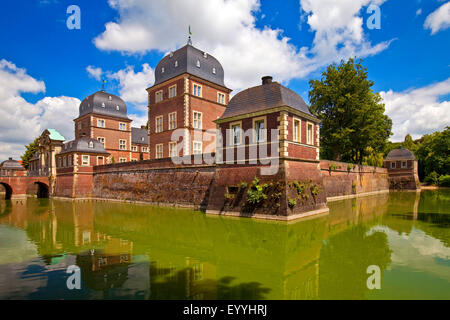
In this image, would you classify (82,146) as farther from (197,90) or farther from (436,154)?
(436,154)

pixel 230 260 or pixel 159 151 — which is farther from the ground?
pixel 159 151

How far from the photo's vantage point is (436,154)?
43906 mm

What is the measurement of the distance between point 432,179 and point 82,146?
55.0m

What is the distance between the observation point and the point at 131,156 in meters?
38.6

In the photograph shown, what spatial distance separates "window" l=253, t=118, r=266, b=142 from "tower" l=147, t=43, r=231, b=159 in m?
9.53

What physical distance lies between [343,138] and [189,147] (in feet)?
52.8

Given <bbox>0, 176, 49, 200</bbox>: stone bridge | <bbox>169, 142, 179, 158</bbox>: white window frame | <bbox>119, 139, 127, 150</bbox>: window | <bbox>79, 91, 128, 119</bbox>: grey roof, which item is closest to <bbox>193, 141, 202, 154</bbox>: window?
<bbox>169, 142, 179, 158</bbox>: white window frame

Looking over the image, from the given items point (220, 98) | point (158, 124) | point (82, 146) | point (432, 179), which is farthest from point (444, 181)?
point (82, 146)

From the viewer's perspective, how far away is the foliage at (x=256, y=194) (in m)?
13.4

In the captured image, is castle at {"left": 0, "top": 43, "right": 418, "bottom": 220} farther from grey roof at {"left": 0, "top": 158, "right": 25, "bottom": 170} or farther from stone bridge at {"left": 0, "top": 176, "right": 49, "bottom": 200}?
grey roof at {"left": 0, "top": 158, "right": 25, "bottom": 170}

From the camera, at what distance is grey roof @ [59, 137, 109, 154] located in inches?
1110

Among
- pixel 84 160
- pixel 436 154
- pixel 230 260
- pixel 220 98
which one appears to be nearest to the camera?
pixel 230 260
